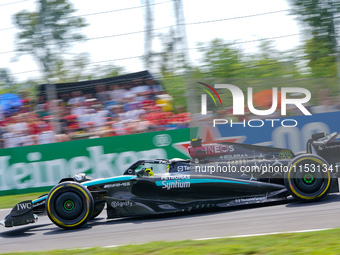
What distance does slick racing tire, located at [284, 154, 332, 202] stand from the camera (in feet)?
22.4

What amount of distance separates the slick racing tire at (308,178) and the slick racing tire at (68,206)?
3.05 m

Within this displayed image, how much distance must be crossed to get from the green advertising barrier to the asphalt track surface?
14.4 ft

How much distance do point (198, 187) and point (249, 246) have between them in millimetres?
2268

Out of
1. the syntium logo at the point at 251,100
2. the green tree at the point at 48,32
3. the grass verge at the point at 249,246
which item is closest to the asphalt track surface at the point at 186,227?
the grass verge at the point at 249,246

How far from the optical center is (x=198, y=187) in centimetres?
697

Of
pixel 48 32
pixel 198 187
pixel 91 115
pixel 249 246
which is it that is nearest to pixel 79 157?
pixel 91 115

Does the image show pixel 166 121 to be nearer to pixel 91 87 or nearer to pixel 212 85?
pixel 212 85

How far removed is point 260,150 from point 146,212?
2.07 m

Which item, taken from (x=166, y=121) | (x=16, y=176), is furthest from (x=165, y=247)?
(x=16, y=176)

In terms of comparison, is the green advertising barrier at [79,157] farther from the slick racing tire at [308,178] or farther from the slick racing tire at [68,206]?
the slick racing tire at [308,178]

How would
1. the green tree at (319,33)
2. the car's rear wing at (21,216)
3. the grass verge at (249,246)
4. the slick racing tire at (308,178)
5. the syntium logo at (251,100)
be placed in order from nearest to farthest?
the grass verge at (249,246) < the slick racing tire at (308,178) < the car's rear wing at (21,216) < the syntium logo at (251,100) < the green tree at (319,33)

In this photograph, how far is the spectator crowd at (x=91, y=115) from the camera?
12.5 metres

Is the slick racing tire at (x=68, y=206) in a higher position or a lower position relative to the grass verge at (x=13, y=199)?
higher

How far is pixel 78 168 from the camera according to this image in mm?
12156
